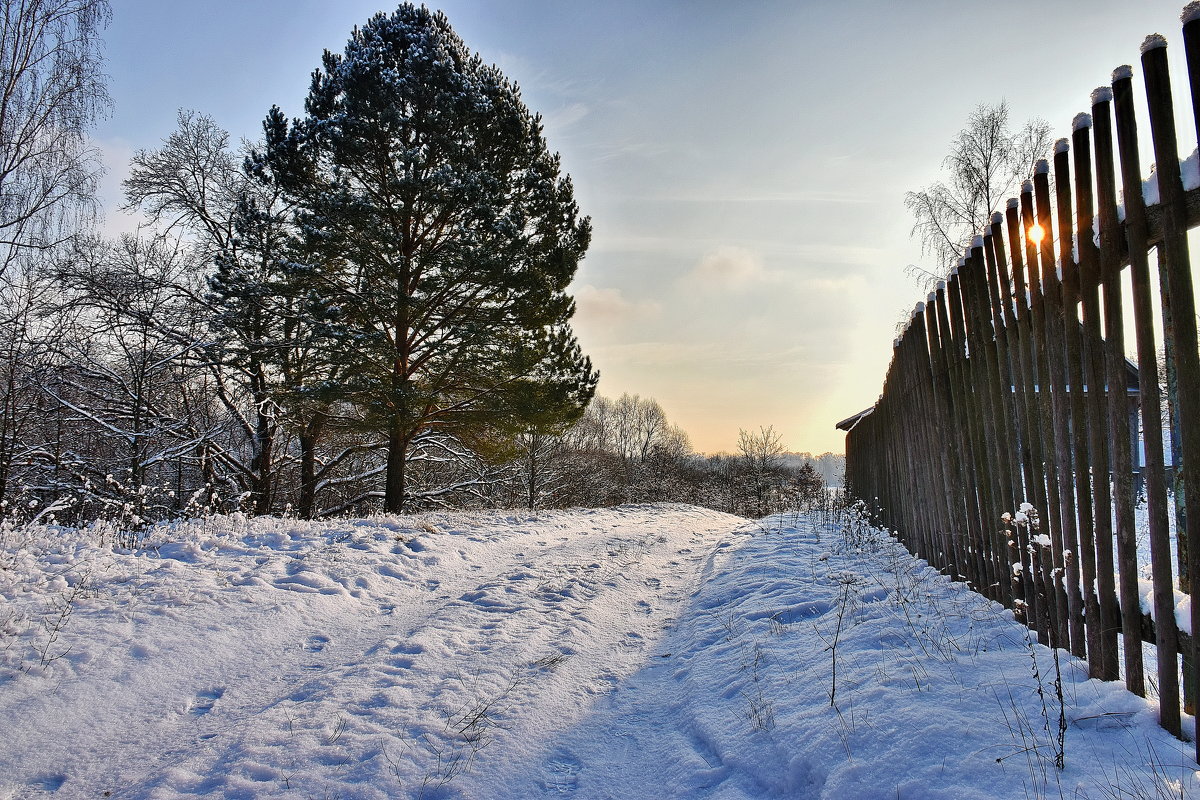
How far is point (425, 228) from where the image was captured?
12188 mm

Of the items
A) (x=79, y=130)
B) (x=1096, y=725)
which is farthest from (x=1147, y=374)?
(x=79, y=130)

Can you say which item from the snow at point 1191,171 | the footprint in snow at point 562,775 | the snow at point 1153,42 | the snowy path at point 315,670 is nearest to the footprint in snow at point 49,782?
the snowy path at point 315,670

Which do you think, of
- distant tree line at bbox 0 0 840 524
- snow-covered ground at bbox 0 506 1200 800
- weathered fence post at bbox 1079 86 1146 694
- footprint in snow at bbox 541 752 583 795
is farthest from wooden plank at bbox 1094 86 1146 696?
distant tree line at bbox 0 0 840 524

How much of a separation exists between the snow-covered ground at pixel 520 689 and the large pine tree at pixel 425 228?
6.14 metres

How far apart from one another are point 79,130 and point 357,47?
5174mm

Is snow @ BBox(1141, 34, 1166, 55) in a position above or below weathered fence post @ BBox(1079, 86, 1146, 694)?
above

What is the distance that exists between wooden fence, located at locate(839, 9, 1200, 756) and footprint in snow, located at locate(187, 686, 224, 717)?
4.24 m

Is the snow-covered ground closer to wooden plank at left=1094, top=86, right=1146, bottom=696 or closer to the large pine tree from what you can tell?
wooden plank at left=1094, top=86, right=1146, bottom=696

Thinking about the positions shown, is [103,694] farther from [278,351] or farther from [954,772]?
[278,351]

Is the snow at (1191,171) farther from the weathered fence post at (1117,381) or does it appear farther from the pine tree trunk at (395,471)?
the pine tree trunk at (395,471)

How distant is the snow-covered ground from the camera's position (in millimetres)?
2256

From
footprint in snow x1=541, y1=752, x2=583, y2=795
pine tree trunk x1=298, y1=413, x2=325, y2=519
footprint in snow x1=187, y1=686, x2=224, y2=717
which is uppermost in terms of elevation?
pine tree trunk x1=298, y1=413, x2=325, y2=519

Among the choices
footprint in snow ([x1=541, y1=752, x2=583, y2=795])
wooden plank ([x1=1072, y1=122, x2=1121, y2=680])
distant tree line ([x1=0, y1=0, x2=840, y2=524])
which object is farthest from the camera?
distant tree line ([x1=0, y1=0, x2=840, y2=524])

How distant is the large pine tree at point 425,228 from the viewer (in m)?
11.2
